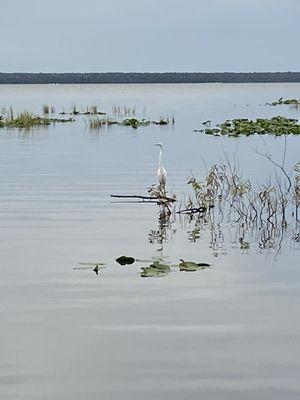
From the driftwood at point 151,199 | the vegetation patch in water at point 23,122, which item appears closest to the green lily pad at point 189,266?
the driftwood at point 151,199

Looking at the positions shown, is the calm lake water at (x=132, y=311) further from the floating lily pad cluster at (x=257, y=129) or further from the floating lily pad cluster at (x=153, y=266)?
the floating lily pad cluster at (x=257, y=129)

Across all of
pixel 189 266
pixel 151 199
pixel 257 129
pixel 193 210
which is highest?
pixel 189 266

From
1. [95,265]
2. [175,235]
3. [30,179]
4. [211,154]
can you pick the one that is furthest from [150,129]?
[95,265]

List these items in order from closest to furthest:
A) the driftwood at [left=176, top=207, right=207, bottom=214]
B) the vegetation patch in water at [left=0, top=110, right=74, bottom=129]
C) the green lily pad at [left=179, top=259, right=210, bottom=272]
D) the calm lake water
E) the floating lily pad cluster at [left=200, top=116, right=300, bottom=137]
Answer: the calm lake water < the green lily pad at [left=179, top=259, right=210, bottom=272] < the driftwood at [left=176, top=207, right=207, bottom=214] < the floating lily pad cluster at [left=200, top=116, right=300, bottom=137] < the vegetation patch in water at [left=0, top=110, right=74, bottom=129]

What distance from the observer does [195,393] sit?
27.7 ft

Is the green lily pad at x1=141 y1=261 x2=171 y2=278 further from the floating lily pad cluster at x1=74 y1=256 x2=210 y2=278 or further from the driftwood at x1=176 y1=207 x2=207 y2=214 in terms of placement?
the driftwood at x1=176 y1=207 x2=207 y2=214

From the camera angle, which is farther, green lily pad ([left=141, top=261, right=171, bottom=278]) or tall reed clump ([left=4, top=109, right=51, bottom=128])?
tall reed clump ([left=4, top=109, right=51, bottom=128])

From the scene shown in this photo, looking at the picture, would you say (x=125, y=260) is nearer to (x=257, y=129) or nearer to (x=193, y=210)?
(x=193, y=210)

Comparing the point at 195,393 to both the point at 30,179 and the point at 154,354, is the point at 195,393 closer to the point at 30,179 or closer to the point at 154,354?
Answer: the point at 154,354

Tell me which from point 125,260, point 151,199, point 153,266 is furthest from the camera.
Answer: point 151,199

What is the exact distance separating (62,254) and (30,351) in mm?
5103

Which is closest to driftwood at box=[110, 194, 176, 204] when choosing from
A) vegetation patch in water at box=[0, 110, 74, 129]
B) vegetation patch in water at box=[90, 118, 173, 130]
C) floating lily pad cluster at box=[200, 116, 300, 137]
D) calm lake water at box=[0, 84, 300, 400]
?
calm lake water at box=[0, 84, 300, 400]

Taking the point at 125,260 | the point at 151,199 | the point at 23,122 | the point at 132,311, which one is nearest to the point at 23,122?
the point at 23,122

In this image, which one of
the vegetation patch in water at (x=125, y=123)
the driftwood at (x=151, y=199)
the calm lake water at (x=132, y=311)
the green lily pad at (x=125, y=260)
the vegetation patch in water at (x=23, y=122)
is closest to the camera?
the calm lake water at (x=132, y=311)
